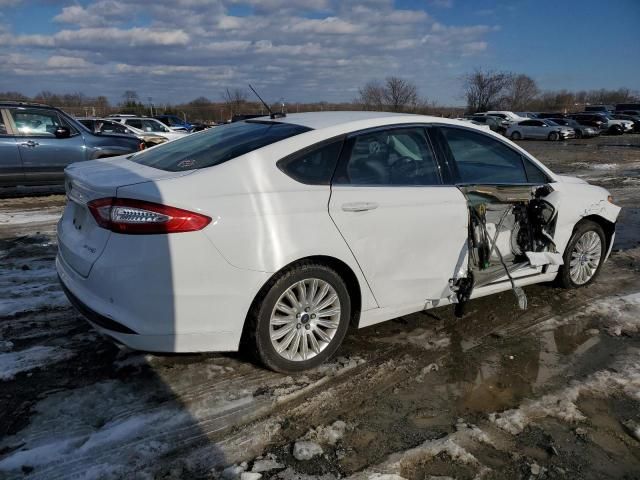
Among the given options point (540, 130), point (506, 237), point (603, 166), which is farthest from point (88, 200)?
point (540, 130)

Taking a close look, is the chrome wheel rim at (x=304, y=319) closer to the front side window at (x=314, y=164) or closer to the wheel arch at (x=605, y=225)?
the front side window at (x=314, y=164)

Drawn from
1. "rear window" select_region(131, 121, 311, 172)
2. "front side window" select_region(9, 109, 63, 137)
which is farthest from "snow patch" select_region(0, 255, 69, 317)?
"front side window" select_region(9, 109, 63, 137)

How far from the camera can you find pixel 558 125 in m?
33.8

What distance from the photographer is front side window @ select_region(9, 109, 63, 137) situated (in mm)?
9367

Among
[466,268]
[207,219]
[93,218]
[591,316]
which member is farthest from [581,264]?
[93,218]

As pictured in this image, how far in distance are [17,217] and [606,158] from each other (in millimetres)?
20519

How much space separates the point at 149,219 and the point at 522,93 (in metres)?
75.0

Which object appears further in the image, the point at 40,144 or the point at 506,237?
the point at 40,144

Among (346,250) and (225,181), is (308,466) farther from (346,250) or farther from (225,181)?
(225,181)

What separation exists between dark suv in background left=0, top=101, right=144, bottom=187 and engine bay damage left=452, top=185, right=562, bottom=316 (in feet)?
26.3

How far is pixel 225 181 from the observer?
9.93 feet

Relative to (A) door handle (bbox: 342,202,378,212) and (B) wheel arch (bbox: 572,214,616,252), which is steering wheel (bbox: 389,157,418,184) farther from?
(B) wheel arch (bbox: 572,214,616,252)

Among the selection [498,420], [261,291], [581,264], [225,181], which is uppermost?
[225,181]

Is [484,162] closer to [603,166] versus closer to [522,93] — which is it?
[603,166]
